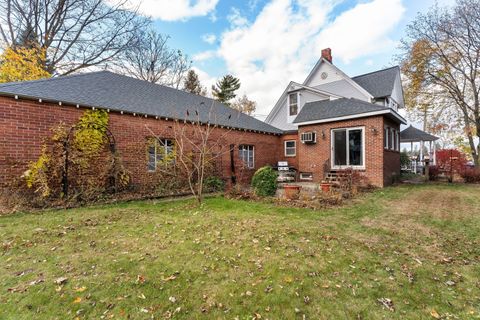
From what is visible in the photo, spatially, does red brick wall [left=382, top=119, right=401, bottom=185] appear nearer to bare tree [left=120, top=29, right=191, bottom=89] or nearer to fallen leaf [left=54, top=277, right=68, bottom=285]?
fallen leaf [left=54, top=277, right=68, bottom=285]

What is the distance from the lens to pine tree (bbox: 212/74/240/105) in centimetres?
3156

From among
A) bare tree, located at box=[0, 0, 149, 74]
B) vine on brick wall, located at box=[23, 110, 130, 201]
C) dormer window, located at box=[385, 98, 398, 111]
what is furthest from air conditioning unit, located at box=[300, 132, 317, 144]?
bare tree, located at box=[0, 0, 149, 74]

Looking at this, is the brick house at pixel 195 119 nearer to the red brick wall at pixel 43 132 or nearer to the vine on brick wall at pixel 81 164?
the red brick wall at pixel 43 132

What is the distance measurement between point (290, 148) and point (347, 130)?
464 centimetres

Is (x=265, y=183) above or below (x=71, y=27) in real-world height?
below

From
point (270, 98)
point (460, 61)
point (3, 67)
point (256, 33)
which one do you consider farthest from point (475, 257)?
point (270, 98)

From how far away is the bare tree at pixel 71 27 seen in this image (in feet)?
47.1

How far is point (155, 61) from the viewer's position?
2252cm

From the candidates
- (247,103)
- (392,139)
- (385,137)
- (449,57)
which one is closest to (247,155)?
(385,137)

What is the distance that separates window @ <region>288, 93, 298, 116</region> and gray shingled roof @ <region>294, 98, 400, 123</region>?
3369 mm

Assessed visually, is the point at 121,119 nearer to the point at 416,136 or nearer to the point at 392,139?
the point at 392,139

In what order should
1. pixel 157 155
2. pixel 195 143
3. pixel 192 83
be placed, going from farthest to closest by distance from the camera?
pixel 192 83
pixel 195 143
pixel 157 155

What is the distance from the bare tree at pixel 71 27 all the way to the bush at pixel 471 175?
77.2 feet

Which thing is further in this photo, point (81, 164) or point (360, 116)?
point (360, 116)
